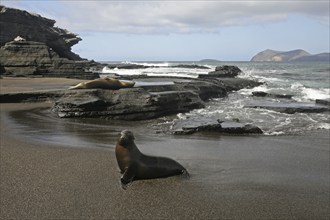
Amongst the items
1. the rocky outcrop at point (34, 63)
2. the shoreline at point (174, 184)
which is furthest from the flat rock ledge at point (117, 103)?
the rocky outcrop at point (34, 63)

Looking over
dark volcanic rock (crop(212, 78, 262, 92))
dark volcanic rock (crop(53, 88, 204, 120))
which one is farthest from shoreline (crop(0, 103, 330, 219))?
dark volcanic rock (crop(212, 78, 262, 92))

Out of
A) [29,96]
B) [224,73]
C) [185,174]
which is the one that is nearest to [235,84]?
[224,73]

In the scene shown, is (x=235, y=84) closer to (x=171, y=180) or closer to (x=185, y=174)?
(x=185, y=174)

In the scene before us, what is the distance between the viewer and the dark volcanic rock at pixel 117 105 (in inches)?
469

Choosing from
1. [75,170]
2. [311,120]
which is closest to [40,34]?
[311,120]

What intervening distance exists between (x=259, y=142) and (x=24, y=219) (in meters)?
5.78

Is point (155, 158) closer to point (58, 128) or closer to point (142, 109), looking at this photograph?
point (58, 128)

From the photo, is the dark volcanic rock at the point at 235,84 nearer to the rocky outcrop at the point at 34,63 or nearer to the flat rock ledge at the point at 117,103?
the rocky outcrop at the point at 34,63

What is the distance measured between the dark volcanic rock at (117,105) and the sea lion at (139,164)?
5817mm

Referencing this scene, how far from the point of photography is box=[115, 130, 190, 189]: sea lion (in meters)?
6.00

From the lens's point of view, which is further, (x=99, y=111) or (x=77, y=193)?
(x=99, y=111)

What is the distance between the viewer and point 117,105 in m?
12.3

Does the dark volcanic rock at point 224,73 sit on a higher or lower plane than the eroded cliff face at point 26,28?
lower

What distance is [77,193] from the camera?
535 cm
